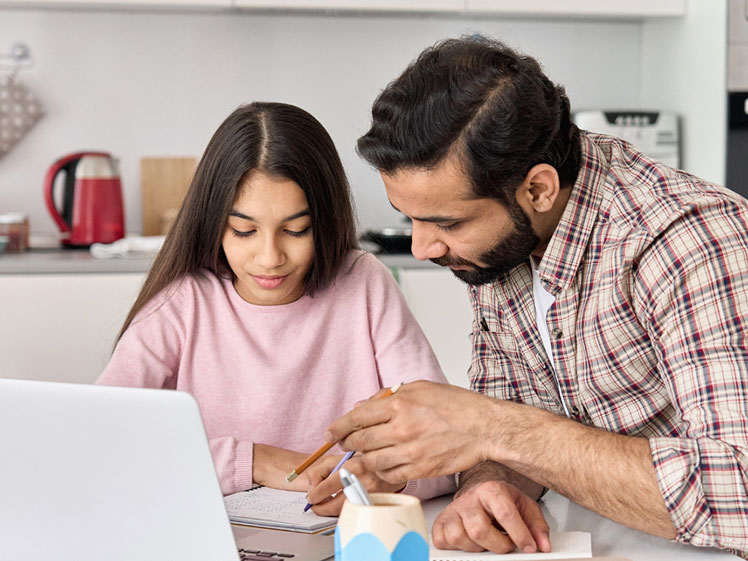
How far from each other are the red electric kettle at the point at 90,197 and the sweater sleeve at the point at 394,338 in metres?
1.58

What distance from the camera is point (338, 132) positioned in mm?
3287

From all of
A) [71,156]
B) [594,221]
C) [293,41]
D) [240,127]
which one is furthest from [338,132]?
[594,221]

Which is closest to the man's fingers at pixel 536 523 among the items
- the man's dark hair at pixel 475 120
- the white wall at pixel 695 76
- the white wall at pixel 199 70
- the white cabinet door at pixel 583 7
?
the man's dark hair at pixel 475 120

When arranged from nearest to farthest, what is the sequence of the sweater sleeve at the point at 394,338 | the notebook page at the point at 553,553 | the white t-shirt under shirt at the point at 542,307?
the notebook page at the point at 553,553 < the white t-shirt under shirt at the point at 542,307 < the sweater sleeve at the point at 394,338

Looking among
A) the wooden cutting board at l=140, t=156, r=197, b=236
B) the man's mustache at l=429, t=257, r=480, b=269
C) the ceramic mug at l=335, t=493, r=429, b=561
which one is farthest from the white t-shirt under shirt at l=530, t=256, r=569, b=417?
the wooden cutting board at l=140, t=156, r=197, b=236

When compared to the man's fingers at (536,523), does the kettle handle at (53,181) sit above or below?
above

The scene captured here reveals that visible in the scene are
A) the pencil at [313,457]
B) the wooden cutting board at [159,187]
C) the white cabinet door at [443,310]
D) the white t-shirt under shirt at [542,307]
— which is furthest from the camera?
the wooden cutting board at [159,187]

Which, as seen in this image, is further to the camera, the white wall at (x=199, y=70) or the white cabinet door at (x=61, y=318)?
the white wall at (x=199, y=70)

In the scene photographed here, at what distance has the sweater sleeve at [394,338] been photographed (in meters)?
1.47

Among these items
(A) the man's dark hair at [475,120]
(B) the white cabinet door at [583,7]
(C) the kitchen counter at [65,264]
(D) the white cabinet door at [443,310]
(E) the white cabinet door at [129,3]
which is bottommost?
(D) the white cabinet door at [443,310]

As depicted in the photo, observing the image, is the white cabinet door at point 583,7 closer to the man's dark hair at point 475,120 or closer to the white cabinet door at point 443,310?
the white cabinet door at point 443,310

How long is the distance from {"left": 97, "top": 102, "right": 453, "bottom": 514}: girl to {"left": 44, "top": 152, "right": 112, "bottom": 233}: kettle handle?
5.13 feet

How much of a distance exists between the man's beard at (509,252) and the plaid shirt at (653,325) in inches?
2.4

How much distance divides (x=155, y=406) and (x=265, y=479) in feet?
1.75
